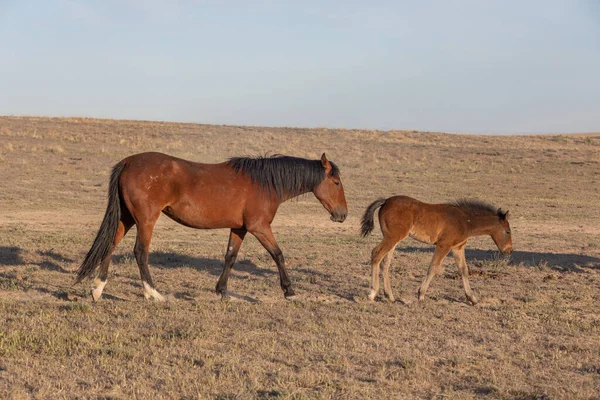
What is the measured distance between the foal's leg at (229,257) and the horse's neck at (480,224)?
3249mm

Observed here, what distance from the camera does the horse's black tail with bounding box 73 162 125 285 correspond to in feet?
31.5

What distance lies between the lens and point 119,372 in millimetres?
6250

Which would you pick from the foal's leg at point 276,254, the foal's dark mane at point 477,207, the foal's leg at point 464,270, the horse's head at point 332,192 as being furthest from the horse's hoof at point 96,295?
the foal's dark mane at point 477,207

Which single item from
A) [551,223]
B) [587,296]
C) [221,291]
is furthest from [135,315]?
[551,223]

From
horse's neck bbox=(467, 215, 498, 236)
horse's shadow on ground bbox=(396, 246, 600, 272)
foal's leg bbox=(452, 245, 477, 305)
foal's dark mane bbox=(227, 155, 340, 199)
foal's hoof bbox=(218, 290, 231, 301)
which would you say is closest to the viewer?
foal's hoof bbox=(218, 290, 231, 301)

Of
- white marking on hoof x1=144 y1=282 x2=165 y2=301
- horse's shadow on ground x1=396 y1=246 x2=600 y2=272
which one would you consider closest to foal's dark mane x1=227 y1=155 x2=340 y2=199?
white marking on hoof x1=144 y1=282 x2=165 y2=301

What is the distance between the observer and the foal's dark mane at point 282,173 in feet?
33.5

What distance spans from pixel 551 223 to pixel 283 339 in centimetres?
1597

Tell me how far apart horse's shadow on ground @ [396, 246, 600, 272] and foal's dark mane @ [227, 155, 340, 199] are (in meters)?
4.87

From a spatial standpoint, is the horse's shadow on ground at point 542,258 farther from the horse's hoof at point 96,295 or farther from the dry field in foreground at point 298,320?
the horse's hoof at point 96,295

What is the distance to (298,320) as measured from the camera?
8.54 metres

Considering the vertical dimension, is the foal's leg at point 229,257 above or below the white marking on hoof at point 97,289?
above

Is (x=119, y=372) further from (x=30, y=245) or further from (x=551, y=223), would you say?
(x=551, y=223)

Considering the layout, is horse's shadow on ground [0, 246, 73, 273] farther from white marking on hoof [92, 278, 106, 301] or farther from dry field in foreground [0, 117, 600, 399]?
white marking on hoof [92, 278, 106, 301]
